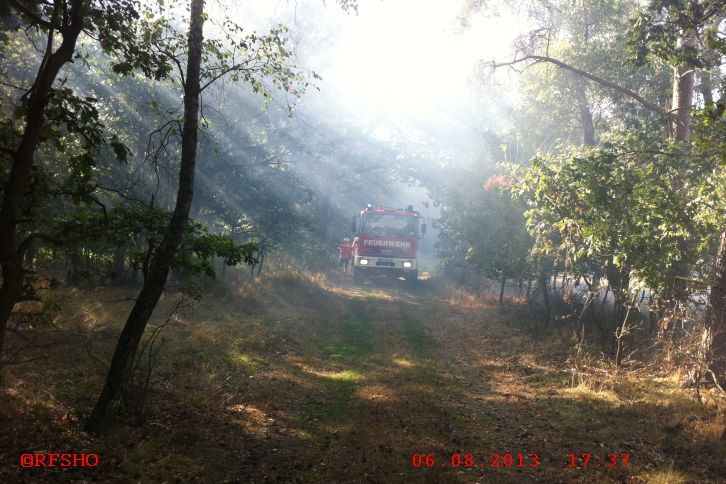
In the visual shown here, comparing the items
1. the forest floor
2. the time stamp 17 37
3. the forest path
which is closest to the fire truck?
the forest path

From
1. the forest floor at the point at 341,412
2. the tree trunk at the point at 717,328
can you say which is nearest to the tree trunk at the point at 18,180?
the forest floor at the point at 341,412

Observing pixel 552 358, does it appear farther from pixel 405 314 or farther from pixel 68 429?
pixel 68 429

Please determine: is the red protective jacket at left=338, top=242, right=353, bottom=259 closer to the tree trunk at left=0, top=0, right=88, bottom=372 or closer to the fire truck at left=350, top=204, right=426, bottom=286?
the fire truck at left=350, top=204, right=426, bottom=286

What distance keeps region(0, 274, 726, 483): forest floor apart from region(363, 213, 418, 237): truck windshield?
37.1ft

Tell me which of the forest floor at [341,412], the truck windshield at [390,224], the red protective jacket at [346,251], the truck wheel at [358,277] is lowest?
the forest floor at [341,412]

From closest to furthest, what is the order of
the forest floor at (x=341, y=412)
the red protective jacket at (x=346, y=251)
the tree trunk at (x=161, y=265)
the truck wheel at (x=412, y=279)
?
the forest floor at (x=341, y=412) → the tree trunk at (x=161, y=265) → the truck wheel at (x=412, y=279) → the red protective jacket at (x=346, y=251)

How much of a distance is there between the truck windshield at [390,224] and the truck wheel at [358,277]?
2.43 meters

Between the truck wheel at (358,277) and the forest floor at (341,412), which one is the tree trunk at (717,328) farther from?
the truck wheel at (358,277)

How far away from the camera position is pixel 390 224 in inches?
928

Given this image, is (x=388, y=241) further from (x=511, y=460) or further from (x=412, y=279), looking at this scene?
(x=511, y=460)

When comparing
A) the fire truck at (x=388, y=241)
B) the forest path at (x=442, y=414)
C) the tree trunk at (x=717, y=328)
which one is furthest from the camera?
the fire truck at (x=388, y=241)

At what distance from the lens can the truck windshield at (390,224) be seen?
23.5m

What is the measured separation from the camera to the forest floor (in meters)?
5.34

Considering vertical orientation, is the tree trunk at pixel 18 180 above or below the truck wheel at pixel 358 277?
above
